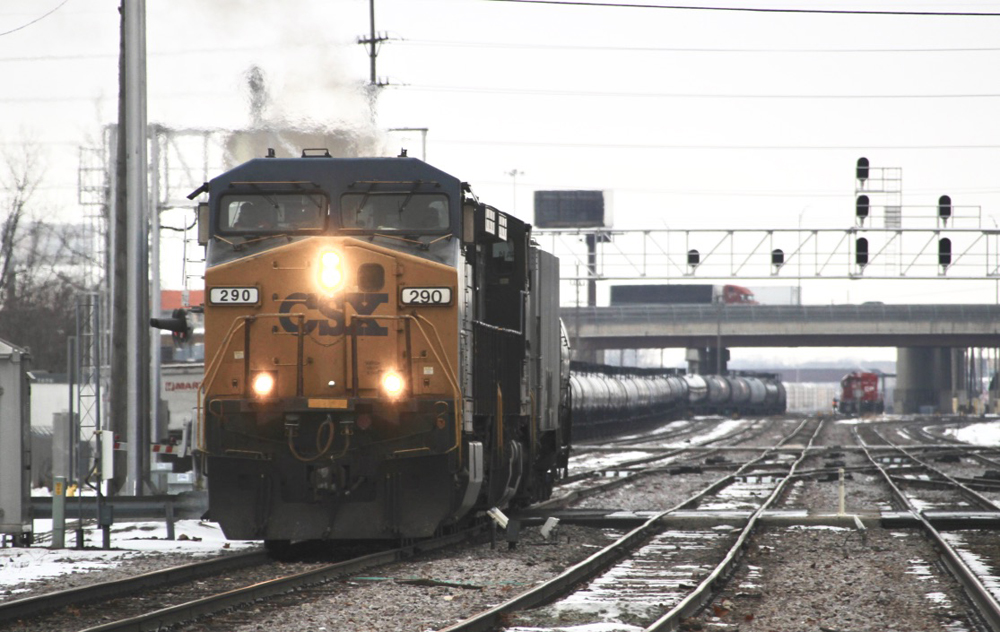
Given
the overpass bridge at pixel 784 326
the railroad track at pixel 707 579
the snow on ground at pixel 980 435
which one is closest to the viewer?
the railroad track at pixel 707 579

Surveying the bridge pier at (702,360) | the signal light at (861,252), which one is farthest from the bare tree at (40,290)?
the bridge pier at (702,360)

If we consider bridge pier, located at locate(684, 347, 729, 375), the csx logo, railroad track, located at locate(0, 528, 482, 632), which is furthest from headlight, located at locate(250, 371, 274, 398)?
bridge pier, located at locate(684, 347, 729, 375)

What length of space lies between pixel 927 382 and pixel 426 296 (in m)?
110

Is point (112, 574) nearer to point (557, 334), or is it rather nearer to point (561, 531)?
point (561, 531)

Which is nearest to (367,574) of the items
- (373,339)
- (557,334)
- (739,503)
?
(373,339)

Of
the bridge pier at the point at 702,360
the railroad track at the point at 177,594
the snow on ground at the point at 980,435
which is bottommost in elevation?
the snow on ground at the point at 980,435

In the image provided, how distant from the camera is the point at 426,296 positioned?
499 inches

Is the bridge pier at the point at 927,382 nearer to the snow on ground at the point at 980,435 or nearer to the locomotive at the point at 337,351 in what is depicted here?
the snow on ground at the point at 980,435

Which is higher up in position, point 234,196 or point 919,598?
point 234,196

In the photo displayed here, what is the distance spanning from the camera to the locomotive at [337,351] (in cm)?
1249

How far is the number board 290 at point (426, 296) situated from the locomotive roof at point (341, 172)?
3.55 feet

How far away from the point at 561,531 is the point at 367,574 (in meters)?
4.73

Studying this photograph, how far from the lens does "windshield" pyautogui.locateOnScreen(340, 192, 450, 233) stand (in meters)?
13.0

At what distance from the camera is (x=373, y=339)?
497 inches
